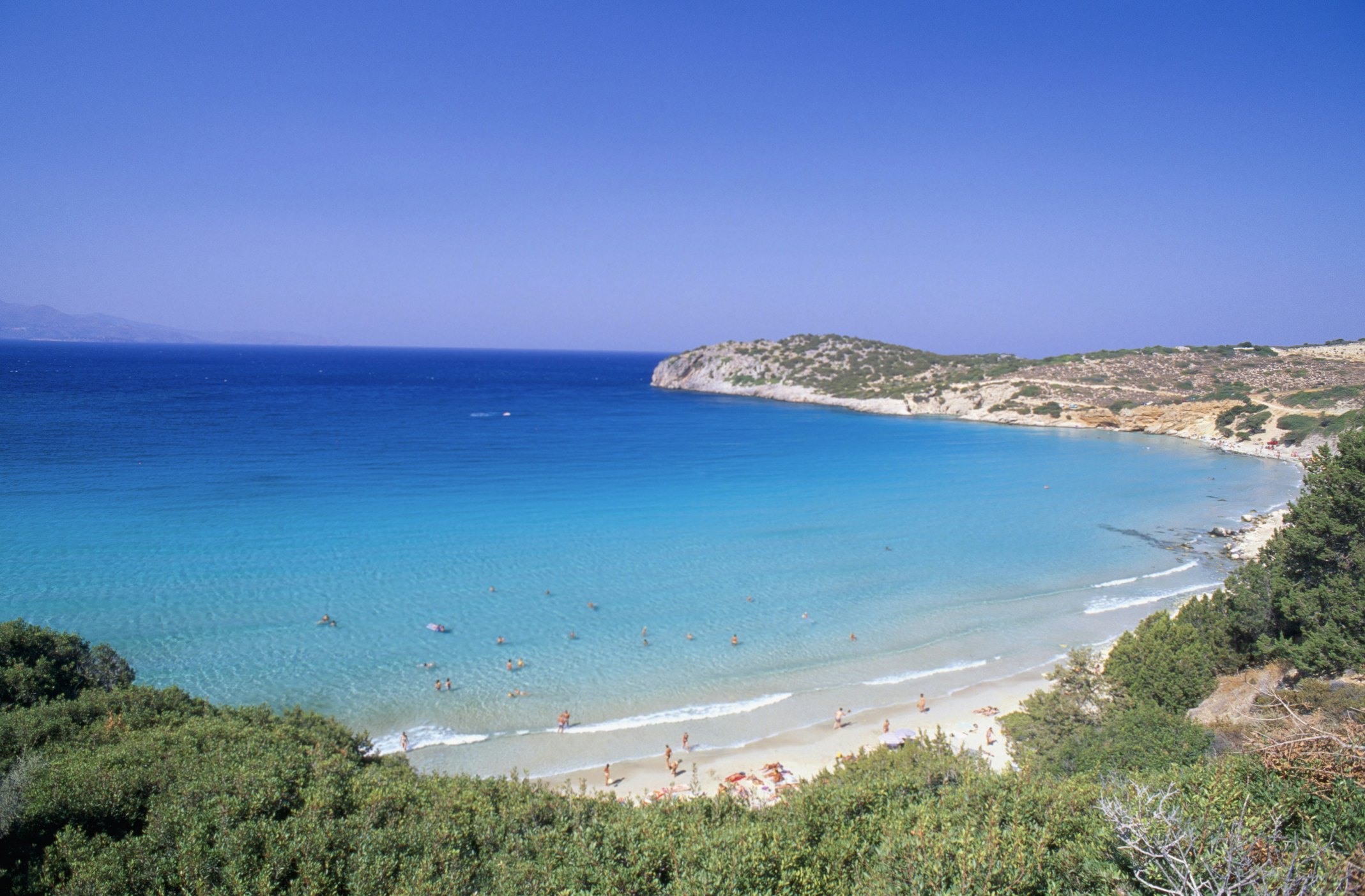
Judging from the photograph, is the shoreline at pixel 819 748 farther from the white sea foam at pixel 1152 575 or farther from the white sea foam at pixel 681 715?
the white sea foam at pixel 1152 575

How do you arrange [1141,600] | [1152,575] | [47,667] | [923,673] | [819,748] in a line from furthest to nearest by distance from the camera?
[1152,575] < [1141,600] < [923,673] < [819,748] < [47,667]

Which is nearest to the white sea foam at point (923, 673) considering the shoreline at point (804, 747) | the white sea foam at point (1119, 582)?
the shoreline at point (804, 747)

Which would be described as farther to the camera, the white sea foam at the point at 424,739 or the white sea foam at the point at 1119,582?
the white sea foam at the point at 1119,582

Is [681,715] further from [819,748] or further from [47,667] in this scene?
[47,667]

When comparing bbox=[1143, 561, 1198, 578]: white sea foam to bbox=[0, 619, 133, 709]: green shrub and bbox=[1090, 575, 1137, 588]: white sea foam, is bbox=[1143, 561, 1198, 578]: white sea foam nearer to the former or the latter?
bbox=[1090, 575, 1137, 588]: white sea foam

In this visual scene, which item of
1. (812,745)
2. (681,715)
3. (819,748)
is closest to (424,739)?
(681,715)

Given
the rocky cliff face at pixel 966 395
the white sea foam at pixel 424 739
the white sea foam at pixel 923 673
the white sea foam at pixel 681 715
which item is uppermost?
the rocky cliff face at pixel 966 395

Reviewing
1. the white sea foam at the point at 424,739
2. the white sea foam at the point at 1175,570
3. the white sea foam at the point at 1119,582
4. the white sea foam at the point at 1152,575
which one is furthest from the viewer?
the white sea foam at the point at 1175,570
